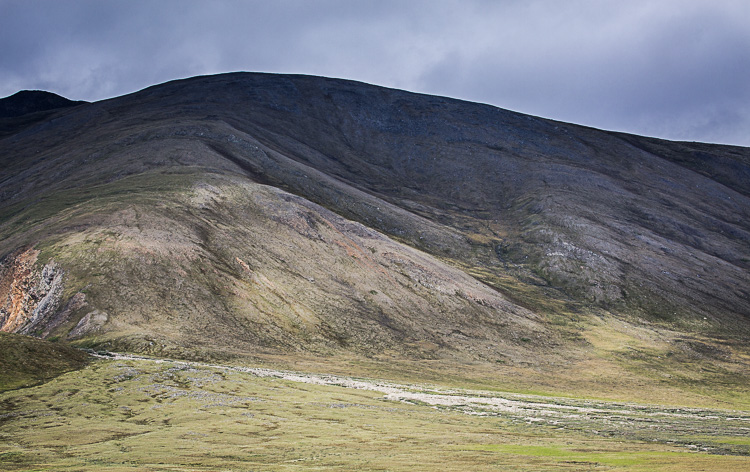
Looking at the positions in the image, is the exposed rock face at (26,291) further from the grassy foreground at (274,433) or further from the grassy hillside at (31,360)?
the grassy foreground at (274,433)

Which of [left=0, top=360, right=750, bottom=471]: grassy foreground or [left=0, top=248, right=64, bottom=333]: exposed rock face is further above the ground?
[left=0, top=248, right=64, bottom=333]: exposed rock face

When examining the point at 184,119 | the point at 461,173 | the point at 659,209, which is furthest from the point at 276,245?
the point at 659,209

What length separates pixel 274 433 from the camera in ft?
100

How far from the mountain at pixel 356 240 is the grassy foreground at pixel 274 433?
1626cm

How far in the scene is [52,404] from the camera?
35500 mm

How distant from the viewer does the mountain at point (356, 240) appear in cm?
6656

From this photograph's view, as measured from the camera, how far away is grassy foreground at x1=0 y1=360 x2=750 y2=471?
22078 millimetres

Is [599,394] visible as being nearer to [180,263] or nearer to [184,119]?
[180,263]

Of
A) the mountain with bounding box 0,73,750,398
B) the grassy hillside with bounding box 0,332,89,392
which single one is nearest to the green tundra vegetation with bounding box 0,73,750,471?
the grassy hillside with bounding box 0,332,89,392

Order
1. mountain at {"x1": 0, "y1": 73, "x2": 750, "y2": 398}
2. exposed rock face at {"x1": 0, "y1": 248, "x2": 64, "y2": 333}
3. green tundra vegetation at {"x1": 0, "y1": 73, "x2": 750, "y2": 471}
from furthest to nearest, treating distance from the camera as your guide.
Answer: mountain at {"x1": 0, "y1": 73, "x2": 750, "y2": 398} < exposed rock face at {"x1": 0, "y1": 248, "x2": 64, "y2": 333} < green tundra vegetation at {"x1": 0, "y1": 73, "x2": 750, "y2": 471}

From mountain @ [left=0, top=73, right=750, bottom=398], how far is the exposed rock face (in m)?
0.26

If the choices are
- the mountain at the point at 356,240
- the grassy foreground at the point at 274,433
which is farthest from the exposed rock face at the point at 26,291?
the grassy foreground at the point at 274,433

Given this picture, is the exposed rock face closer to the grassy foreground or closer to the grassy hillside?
the grassy hillside

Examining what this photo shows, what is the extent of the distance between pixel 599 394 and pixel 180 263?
5182cm
